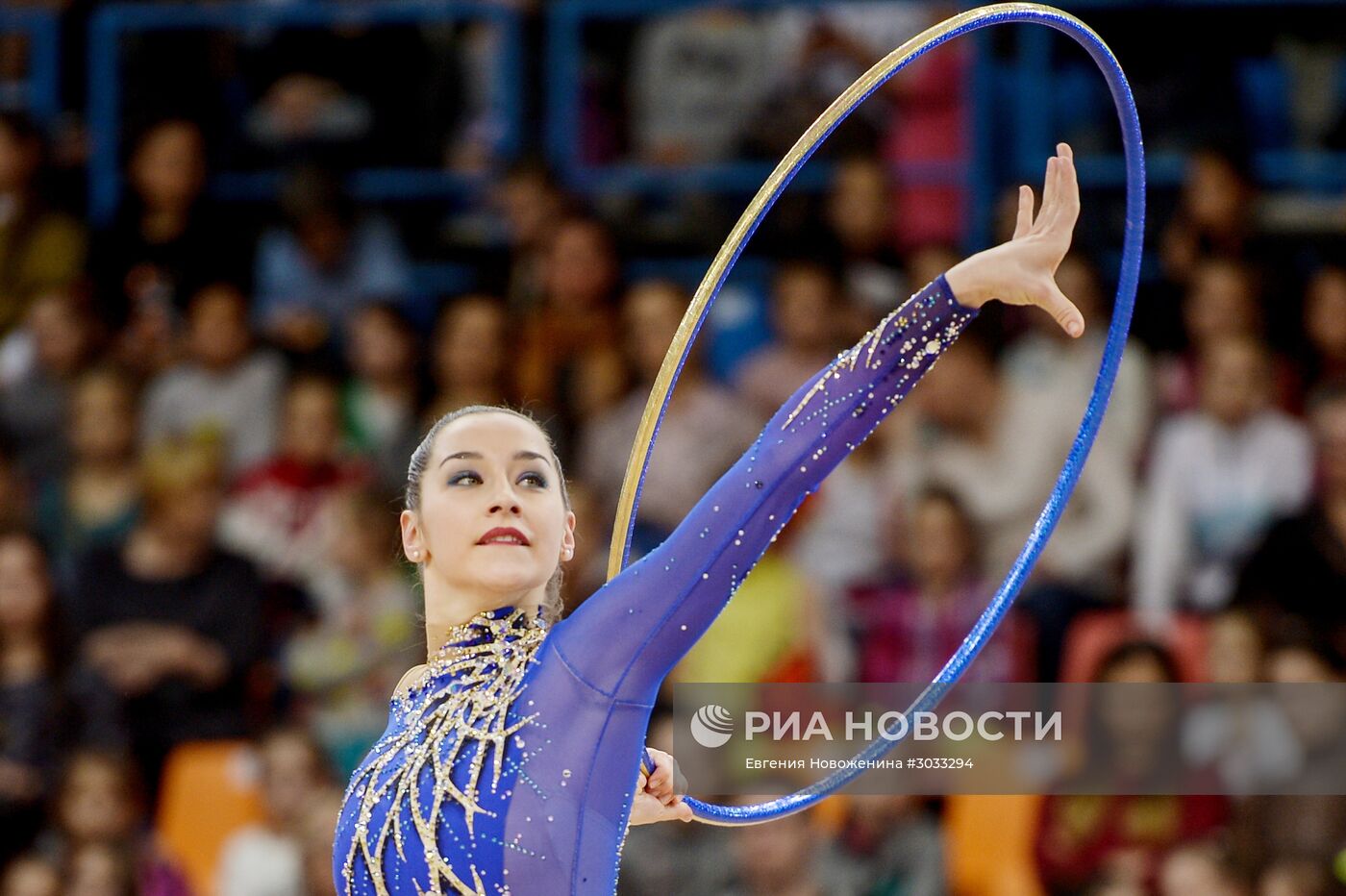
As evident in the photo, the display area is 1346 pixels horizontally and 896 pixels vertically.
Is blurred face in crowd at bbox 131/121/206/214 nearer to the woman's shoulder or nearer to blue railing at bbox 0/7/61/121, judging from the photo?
blue railing at bbox 0/7/61/121

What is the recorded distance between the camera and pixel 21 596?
6.18 meters

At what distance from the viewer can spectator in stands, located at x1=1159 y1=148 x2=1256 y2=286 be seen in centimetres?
620

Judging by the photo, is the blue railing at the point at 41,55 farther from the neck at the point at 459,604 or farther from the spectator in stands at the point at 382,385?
the neck at the point at 459,604

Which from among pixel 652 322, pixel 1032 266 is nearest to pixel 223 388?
pixel 652 322

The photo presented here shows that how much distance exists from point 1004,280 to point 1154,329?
3624 millimetres

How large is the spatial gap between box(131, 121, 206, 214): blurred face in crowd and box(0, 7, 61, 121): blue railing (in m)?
0.49

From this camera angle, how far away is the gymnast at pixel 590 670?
2.62m

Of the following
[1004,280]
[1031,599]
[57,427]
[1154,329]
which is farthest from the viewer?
[57,427]

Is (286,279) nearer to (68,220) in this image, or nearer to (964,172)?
(68,220)

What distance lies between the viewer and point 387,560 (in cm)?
613

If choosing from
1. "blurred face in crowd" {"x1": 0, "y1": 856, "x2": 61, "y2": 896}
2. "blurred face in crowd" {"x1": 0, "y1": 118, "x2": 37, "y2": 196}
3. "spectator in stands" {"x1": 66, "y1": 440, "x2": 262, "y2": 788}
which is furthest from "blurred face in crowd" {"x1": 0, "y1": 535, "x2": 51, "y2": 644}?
"blurred face in crowd" {"x1": 0, "y1": 118, "x2": 37, "y2": 196}

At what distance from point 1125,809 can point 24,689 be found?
3.07 m

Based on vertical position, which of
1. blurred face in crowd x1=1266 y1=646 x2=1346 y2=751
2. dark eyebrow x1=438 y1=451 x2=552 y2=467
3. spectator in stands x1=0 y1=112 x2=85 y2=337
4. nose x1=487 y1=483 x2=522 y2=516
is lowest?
nose x1=487 y1=483 x2=522 y2=516

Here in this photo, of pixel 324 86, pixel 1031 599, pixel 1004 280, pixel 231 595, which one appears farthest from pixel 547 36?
pixel 1004 280
